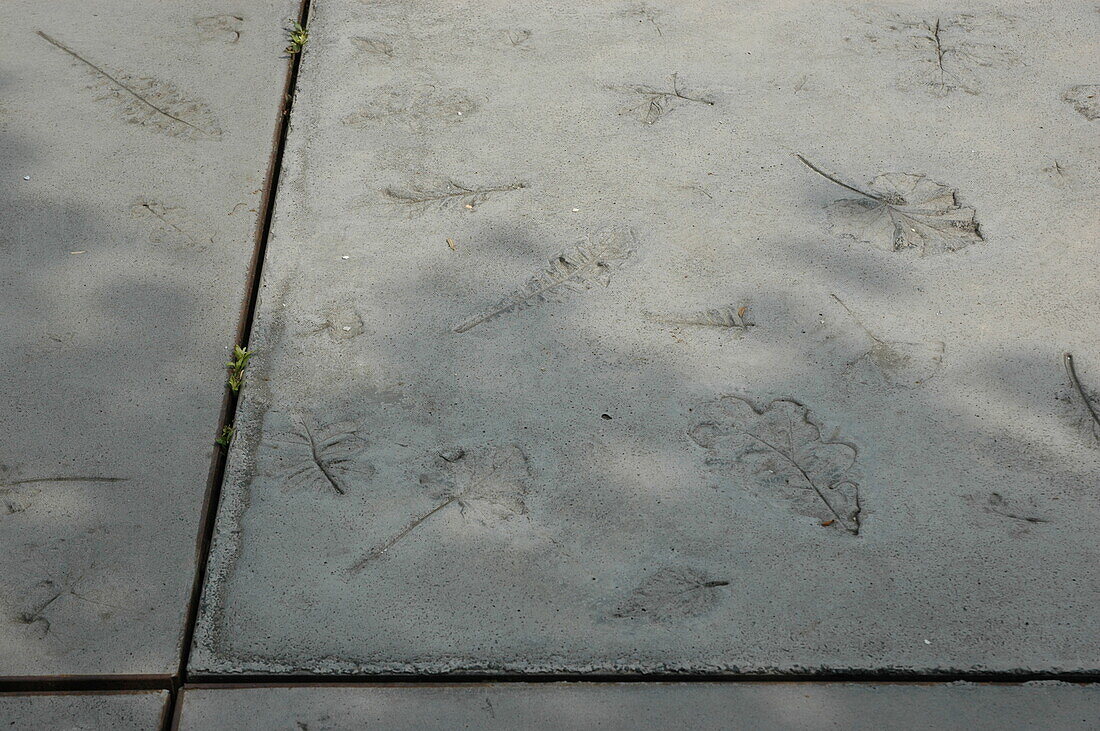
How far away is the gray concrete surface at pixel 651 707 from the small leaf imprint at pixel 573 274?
784 mm

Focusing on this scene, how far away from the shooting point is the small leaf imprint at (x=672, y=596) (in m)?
1.55

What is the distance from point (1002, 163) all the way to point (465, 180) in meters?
1.28

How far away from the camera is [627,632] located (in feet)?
5.00

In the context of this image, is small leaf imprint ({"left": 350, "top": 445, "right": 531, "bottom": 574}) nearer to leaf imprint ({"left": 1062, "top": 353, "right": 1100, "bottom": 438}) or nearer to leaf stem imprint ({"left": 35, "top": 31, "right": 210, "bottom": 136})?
leaf imprint ({"left": 1062, "top": 353, "right": 1100, "bottom": 438})

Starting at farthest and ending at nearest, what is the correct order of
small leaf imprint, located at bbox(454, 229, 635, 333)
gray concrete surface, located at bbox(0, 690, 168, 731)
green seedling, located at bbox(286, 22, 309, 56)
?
green seedling, located at bbox(286, 22, 309, 56)
small leaf imprint, located at bbox(454, 229, 635, 333)
gray concrete surface, located at bbox(0, 690, 168, 731)

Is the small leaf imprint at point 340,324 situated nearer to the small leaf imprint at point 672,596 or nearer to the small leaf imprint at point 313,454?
the small leaf imprint at point 313,454

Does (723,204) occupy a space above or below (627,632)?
above

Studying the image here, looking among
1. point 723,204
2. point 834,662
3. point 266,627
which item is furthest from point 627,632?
point 723,204

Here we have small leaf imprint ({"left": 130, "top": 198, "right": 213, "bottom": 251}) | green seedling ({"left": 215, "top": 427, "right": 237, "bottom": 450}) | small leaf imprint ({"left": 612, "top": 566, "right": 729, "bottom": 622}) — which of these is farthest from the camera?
small leaf imprint ({"left": 130, "top": 198, "right": 213, "bottom": 251})

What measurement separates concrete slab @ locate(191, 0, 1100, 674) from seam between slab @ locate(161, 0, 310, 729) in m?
0.03

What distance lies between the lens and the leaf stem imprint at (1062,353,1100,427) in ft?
6.00

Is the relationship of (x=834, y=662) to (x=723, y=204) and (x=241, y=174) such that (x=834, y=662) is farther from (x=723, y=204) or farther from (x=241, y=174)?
(x=241, y=174)

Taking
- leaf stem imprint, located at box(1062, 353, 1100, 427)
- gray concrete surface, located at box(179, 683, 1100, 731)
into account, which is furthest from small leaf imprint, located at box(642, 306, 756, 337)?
gray concrete surface, located at box(179, 683, 1100, 731)

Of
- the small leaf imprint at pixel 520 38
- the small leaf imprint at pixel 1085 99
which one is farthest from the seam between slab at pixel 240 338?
the small leaf imprint at pixel 1085 99
